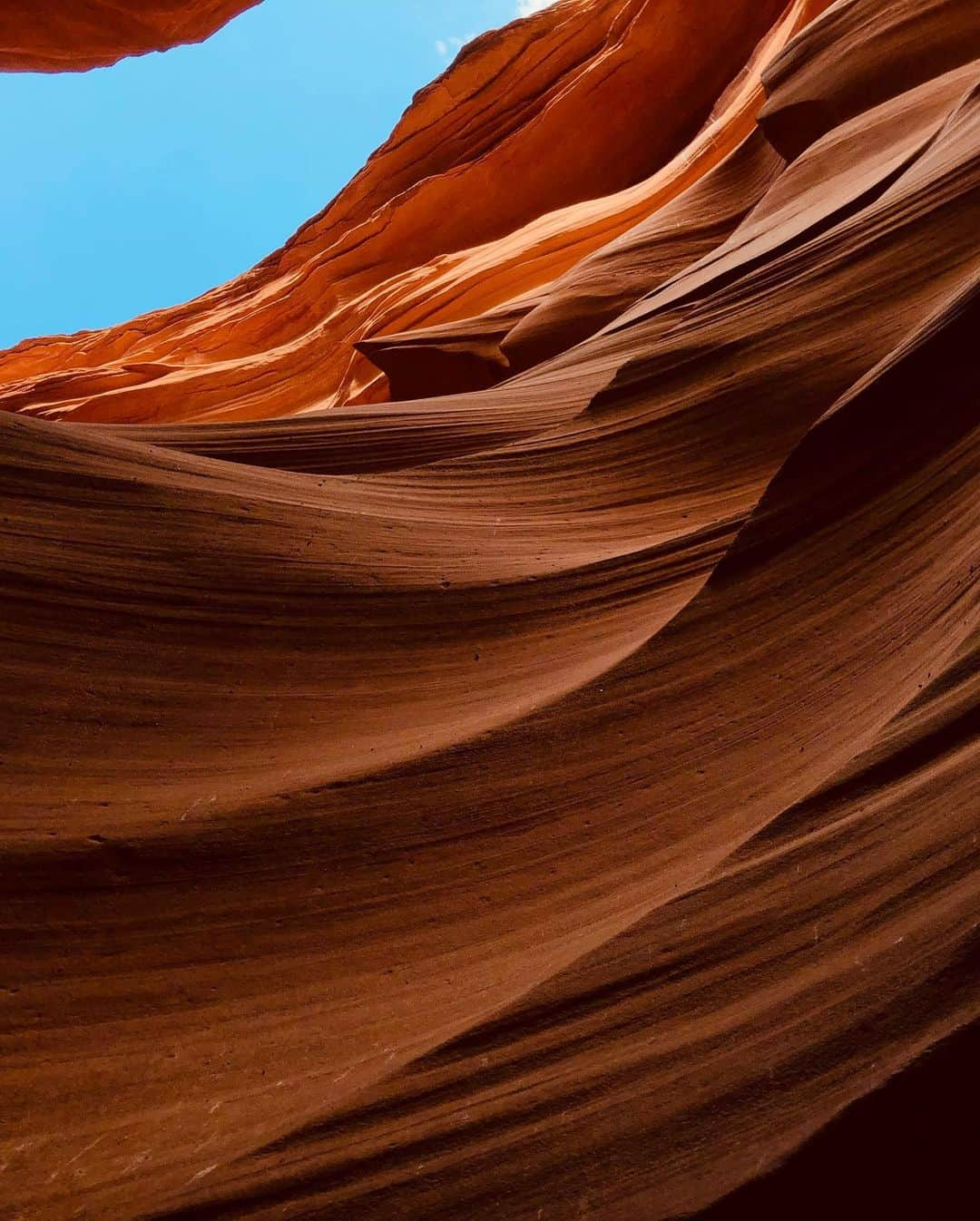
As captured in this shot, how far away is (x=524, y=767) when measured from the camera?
3.92ft

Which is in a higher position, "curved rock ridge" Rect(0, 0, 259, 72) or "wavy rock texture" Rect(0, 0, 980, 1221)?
"curved rock ridge" Rect(0, 0, 259, 72)

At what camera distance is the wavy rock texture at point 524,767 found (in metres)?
0.80

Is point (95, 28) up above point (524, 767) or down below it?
above

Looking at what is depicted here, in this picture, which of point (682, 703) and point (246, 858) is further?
point (682, 703)

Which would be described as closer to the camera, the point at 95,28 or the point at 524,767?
the point at 524,767

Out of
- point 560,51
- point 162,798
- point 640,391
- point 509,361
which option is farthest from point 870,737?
point 560,51

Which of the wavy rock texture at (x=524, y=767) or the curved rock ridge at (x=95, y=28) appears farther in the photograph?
the curved rock ridge at (x=95, y=28)

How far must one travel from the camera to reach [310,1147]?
81 centimetres

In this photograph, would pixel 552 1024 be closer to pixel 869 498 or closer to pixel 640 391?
pixel 869 498

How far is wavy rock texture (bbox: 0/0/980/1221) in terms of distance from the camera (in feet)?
2.64

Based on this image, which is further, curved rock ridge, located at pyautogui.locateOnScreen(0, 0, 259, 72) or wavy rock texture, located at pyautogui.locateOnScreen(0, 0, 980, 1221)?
curved rock ridge, located at pyautogui.locateOnScreen(0, 0, 259, 72)

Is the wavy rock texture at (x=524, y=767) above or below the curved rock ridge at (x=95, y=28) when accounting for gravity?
below

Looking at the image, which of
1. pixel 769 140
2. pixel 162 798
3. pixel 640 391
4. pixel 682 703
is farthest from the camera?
pixel 769 140

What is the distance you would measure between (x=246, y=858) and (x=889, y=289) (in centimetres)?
138
